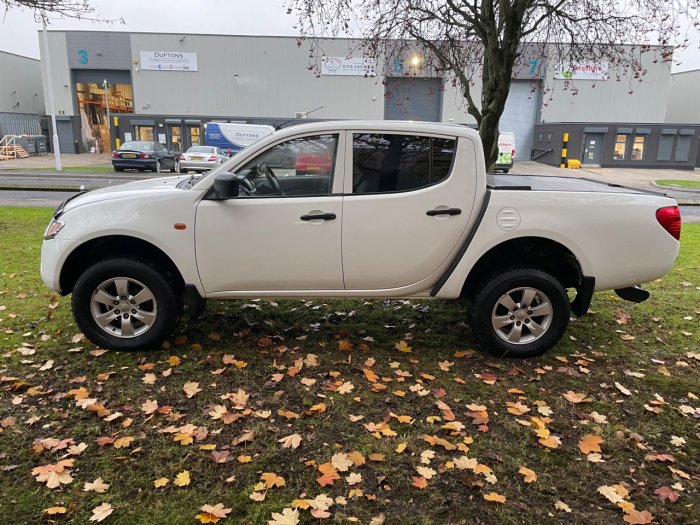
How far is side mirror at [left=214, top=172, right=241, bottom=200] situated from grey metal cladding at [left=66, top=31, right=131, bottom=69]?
41967 mm

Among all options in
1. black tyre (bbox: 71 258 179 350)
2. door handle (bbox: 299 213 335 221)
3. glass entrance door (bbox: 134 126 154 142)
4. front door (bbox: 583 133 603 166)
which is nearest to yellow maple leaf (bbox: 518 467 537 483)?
door handle (bbox: 299 213 335 221)

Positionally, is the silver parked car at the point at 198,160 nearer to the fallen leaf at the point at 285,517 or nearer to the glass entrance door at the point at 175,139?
the glass entrance door at the point at 175,139

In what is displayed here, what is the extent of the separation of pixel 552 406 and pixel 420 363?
3.60 feet

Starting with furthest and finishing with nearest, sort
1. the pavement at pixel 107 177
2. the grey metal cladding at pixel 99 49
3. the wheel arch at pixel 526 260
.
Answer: the grey metal cladding at pixel 99 49 < the pavement at pixel 107 177 < the wheel arch at pixel 526 260

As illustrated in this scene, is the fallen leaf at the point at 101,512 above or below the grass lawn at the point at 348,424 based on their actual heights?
above

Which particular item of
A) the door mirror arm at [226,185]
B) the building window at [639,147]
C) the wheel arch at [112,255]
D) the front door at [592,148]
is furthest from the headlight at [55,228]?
the building window at [639,147]

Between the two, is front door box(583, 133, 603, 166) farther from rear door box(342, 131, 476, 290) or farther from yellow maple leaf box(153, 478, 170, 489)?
yellow maple leaf box(153, 478, 170, 489)

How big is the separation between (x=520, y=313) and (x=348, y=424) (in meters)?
1.84

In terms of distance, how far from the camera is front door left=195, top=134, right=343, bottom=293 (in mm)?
4250

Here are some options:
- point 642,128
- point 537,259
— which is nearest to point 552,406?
point 537,259

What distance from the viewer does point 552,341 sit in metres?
4.44

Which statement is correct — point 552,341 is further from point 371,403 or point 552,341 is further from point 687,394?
point 371,403

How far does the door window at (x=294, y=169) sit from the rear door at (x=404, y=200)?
0.19 metres

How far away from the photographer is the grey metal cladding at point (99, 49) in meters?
40.1
